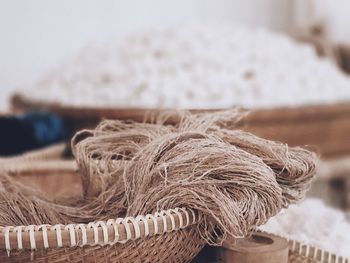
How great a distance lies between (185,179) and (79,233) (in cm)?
9

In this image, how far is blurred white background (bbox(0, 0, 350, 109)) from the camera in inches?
88.5

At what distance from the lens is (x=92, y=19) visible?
7.98ft

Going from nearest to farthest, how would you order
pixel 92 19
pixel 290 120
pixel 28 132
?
pixel 28 132 → pixel 290 120 → pixel 92 19

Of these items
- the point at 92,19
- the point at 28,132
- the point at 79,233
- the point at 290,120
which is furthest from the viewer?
the point at 92,19

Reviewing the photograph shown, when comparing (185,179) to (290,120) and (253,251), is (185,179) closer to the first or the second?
(253,251)

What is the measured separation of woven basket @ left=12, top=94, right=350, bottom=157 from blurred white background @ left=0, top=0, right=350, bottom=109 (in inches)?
21.7

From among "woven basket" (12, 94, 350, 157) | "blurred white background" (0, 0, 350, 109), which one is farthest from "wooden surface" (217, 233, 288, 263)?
"blurred white background" (0, 0, 350, 109)

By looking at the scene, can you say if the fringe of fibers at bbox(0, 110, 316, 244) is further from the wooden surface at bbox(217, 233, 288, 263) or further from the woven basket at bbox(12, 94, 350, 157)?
the woven basket at bbox(12, 94, 350, 157)

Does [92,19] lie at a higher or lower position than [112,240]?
higher

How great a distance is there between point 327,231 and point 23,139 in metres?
0.74

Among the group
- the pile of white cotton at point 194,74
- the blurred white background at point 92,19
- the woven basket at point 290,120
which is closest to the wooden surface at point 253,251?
the woven basket at point 290,120

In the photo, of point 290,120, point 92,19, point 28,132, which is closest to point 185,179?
point 28,132

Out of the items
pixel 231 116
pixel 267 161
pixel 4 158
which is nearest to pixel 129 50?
pixel 4 158

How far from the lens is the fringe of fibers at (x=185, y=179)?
0.52 meters
